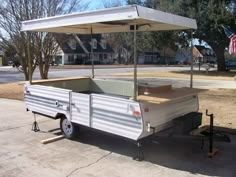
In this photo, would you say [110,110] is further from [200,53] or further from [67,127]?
[200,53]

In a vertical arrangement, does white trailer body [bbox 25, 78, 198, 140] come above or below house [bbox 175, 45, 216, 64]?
below

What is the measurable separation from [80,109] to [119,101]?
108 cm

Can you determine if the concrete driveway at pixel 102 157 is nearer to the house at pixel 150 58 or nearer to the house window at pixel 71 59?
the house window at pixel 71 59

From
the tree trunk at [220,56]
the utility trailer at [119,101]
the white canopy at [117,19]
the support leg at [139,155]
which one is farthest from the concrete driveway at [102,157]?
the tree trunk at [220,56]

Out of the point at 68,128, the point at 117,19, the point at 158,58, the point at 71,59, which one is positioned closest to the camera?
the point at 117,19

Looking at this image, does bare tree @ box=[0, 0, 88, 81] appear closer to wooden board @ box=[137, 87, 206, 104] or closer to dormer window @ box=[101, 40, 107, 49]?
wooden board @ box=[137, 87, 206, 104]

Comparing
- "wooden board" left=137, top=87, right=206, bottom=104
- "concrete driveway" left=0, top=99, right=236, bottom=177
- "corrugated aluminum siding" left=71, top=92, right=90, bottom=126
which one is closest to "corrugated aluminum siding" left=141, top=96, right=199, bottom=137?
"wooden board" left=137, top=87, right=206, bottom=104

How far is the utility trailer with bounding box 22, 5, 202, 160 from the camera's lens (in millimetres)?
5715

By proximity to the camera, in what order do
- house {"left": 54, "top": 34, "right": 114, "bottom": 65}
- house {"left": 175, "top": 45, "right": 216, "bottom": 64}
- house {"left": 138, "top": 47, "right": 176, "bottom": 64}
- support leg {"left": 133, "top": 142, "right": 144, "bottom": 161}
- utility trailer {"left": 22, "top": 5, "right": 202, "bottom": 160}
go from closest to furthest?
utility trailer {"left": 22, "top": 5, "right": 202, "bottom": 160}
support leg {"left": 133, "top": 142, "right": 144, "bottom": 161}
house {"left": 175, "top": 45, "right": 216, "bottom": 64}
house {"left": 54, "top": 34, "right": 114, "bottom": 65}
house {"left": 138, "top": 47, "right": 176, "bottom": 64}

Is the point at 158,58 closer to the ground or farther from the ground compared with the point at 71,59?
farther from the ground

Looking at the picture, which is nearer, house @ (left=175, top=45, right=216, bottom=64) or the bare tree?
the bare tree

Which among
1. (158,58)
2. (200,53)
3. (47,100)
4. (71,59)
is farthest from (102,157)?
(158,58)

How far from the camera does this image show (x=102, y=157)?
20.5ft

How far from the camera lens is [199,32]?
32312 mm
